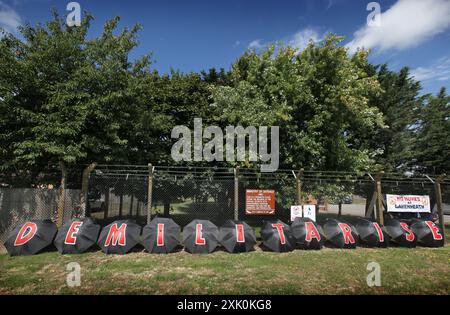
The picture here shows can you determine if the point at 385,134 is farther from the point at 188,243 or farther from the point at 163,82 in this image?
the point at 188,243

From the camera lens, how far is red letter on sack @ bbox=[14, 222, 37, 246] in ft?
25.2

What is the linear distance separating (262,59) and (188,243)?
10.7 meters

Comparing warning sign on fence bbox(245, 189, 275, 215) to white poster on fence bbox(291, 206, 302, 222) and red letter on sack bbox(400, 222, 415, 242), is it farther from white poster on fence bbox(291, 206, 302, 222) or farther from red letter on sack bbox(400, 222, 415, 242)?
red letter on sack bbox(400, 222, 415, 242)

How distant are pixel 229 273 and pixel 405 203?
8.44 m

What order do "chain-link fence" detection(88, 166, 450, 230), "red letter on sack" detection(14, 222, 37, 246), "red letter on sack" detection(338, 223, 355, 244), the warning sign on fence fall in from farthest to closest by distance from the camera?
"chain-link fence" detection(88, 166, 450, 230), the warning sign on fence, "red letter on sack" detection(338, 223, 355, 244), "red letter on sack" detection(14, 222, 37, 246)

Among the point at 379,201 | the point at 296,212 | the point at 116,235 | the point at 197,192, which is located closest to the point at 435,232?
the point at 379,201

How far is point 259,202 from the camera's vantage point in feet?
34.3

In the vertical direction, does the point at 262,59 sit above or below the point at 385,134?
above

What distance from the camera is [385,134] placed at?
61.0ft

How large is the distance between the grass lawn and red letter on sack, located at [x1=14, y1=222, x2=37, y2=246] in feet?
1.49

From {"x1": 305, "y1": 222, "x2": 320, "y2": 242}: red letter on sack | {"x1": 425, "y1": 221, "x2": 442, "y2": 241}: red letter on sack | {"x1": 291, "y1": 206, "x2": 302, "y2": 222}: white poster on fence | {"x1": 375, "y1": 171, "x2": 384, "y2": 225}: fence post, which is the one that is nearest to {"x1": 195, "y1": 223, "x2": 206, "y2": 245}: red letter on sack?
{"x1": 305, "y1": 222, "x2": 320, "y2": 242}: red letter on sack

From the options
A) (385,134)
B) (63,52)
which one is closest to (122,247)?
(63,52)
